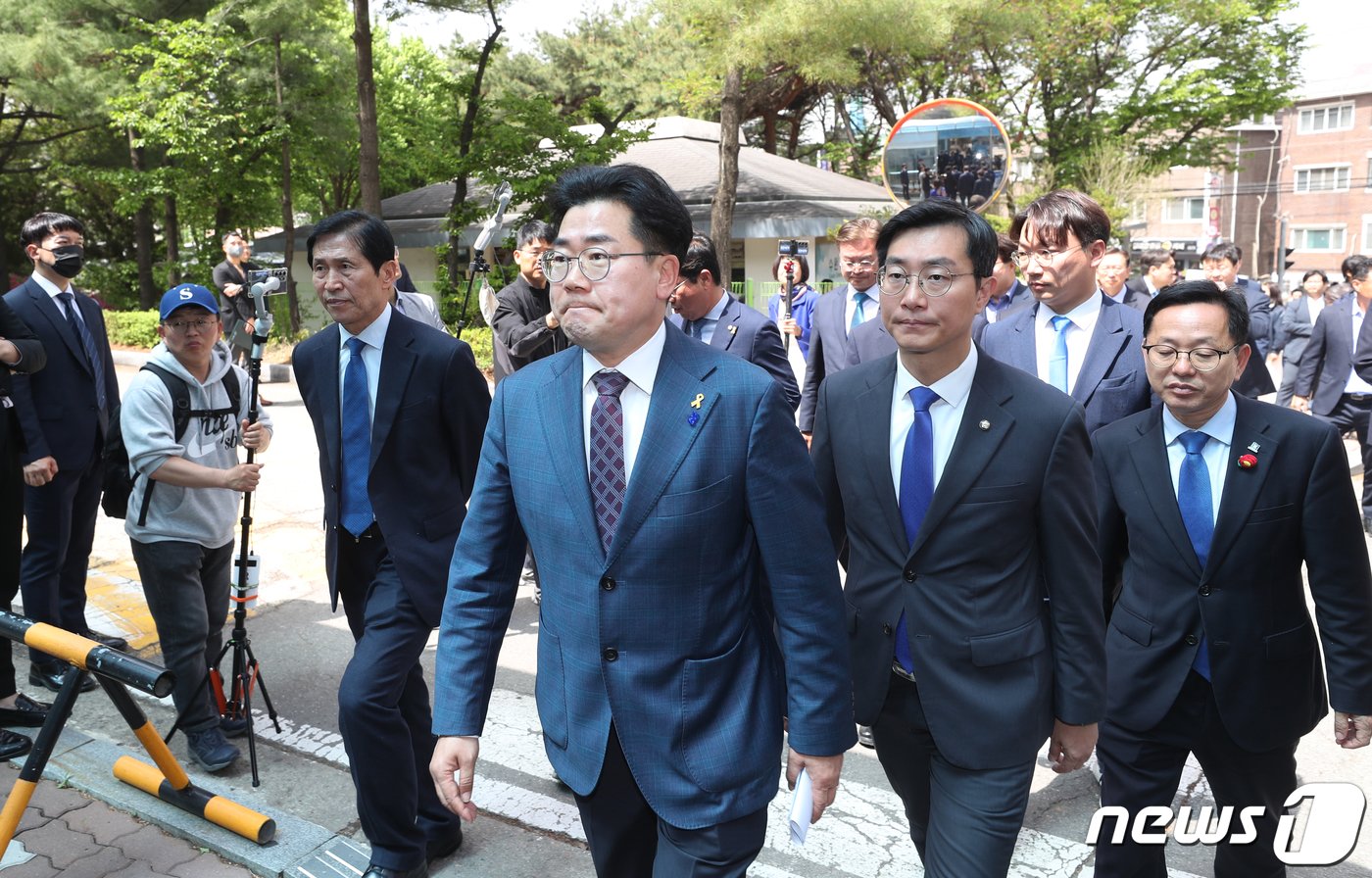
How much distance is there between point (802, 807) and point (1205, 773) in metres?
1.42

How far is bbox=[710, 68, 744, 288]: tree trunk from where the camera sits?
673 inches

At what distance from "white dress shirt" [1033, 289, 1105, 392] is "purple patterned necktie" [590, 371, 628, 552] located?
90.3 inches

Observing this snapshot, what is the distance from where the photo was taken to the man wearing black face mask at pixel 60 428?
514 centimetres

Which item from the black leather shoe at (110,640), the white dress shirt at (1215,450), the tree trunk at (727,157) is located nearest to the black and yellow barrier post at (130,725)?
the black leather shoe at (110,640)

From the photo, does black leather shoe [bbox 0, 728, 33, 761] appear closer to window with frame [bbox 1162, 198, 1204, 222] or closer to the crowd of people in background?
the crowd of people in background

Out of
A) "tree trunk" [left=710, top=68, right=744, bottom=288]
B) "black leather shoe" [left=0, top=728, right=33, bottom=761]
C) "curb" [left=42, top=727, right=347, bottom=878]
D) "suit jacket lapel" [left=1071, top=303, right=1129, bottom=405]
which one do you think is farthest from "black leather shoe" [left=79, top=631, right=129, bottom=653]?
"tree trunk" [left=710, top=68, right=744, bottom=288]

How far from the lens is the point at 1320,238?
52.6 m

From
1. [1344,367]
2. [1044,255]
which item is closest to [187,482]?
[1044,255]

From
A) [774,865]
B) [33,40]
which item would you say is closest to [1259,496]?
[774,865]

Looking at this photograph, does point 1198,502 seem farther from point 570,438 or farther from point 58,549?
point 58,549

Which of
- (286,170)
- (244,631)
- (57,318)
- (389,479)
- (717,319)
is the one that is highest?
(286,170)

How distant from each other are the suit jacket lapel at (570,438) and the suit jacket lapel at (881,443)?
560 mm

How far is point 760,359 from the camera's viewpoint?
5.46 m

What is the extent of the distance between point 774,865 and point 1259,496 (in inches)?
77.7
